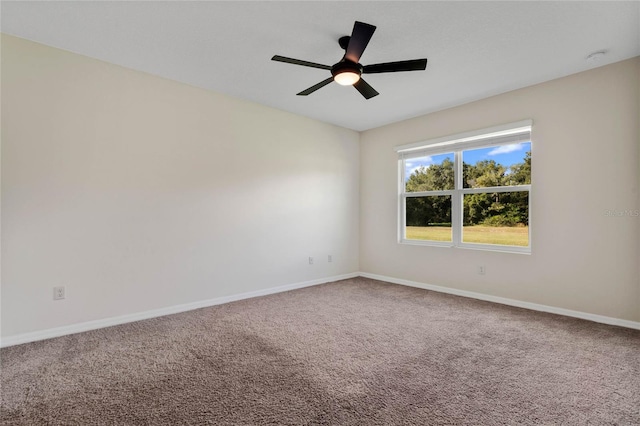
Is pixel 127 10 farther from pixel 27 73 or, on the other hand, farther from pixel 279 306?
pixel 279 306

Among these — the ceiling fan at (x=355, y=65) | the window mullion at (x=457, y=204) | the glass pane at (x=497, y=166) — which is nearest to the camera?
the ceiling fan at (x=355, y=65)

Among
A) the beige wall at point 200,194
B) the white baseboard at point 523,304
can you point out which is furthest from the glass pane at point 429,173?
the white baseboard at point 523,304

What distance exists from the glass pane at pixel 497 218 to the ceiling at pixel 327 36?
1.30 meters

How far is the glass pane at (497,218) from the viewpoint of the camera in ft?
12.0

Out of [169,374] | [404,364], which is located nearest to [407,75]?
[404,364]

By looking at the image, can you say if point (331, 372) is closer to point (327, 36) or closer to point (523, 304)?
point (327, 36)

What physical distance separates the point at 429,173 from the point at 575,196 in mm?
1777

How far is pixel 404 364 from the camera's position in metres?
2.18

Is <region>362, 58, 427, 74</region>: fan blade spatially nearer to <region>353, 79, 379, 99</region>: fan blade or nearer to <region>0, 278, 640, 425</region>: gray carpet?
<region>353, 79, 379, 99</region>: fan blade

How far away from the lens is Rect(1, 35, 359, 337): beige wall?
2555mm

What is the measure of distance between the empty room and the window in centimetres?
3

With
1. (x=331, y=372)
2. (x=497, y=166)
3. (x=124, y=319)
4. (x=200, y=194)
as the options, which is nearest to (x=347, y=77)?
(x=200, y=194)

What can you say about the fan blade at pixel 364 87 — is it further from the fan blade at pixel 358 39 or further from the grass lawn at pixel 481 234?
the grass lawn at pixel 481 234

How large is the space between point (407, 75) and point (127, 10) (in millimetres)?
2468
